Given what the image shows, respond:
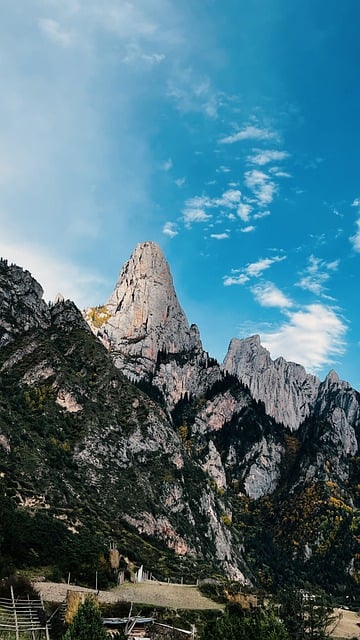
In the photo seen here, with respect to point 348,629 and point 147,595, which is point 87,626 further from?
point 348,629

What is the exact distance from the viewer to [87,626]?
81.9ft

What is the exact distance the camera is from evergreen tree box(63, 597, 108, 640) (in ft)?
80.8

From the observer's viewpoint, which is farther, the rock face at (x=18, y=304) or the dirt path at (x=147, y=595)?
the rock face at (x=18, y=304)

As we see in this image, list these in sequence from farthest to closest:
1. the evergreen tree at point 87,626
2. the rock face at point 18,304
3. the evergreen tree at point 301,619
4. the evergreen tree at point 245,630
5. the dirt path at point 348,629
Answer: the rock face at point 18,304 → the dirt path at point 348,629 → the evergreen tree at point 301,619 → the evergreen tree at point 245,630 → the evergreen tree at point 87,626

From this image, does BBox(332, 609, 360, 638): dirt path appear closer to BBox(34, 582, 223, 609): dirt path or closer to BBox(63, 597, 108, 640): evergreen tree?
BBox(34, 582, 223, 609): dirt path

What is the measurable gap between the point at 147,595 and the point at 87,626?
29940 millimetres

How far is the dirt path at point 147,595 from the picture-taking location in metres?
Answer: 42.9

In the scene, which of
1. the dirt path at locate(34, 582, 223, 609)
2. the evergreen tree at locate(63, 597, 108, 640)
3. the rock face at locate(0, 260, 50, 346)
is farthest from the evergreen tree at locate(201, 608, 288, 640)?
the rock face at locate(0, 260, 50, 346)

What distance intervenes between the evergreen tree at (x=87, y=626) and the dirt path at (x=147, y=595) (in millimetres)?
14670

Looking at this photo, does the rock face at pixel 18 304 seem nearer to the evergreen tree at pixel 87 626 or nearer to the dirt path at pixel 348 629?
the dirt path at pixel 348 629

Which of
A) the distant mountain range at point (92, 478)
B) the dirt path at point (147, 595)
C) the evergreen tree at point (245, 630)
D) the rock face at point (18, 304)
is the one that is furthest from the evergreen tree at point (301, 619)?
the rock face at point (18, 304)

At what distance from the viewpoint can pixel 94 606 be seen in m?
26.2

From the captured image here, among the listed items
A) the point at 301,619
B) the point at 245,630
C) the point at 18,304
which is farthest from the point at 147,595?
the point at 18,304

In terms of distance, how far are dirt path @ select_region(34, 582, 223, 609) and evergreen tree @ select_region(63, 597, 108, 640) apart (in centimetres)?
1467
